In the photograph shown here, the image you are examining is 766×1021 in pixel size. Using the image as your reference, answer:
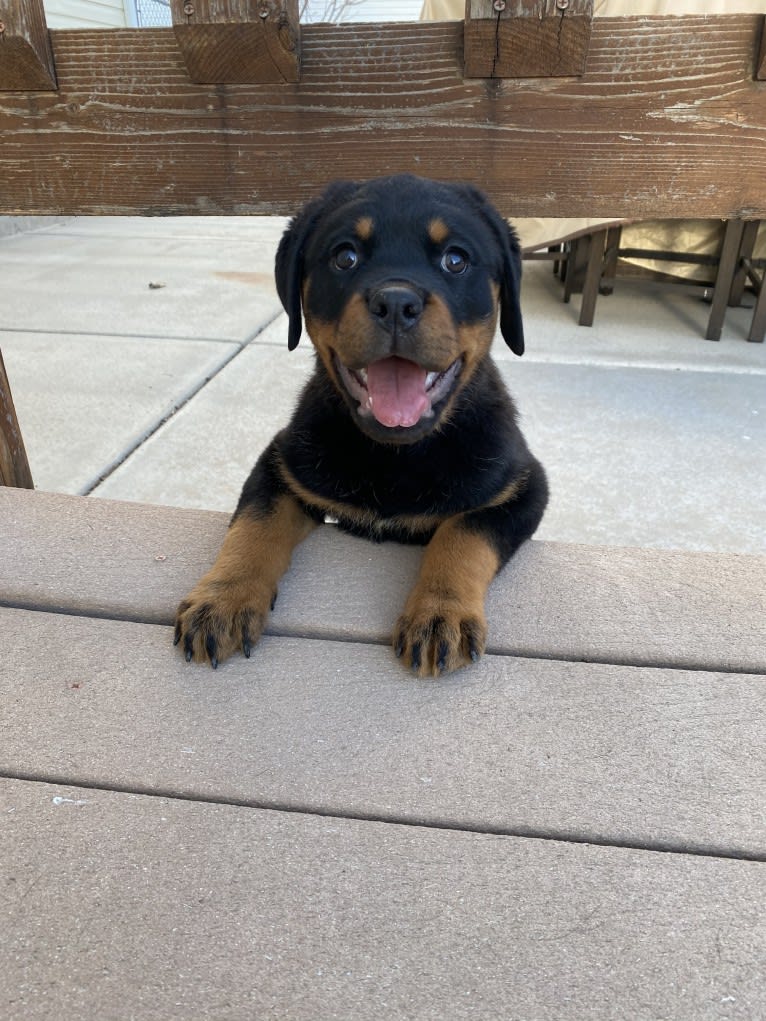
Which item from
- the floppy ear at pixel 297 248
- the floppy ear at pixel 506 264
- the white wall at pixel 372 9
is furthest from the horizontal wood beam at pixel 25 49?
the white wall at pixel 372 9

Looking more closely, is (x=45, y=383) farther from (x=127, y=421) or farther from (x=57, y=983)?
(x=57, y=983)

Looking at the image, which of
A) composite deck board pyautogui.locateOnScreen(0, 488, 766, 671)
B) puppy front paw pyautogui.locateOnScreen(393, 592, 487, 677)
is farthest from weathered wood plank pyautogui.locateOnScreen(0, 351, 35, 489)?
puppy front paw pyautogui.locateOnScreen(393, 592, 487, 677)

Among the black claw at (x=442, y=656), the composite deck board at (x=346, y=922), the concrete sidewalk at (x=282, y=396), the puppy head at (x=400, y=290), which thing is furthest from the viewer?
the concrete sidewalk at (x=282, y=396)

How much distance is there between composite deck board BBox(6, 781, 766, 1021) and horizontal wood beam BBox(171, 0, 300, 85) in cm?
140

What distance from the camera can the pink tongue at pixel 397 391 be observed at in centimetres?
178

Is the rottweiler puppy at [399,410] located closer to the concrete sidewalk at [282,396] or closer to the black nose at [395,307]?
Result: the black nose at [395,307]

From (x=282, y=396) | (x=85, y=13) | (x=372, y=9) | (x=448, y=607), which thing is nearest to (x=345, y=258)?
(x=448, y=607)

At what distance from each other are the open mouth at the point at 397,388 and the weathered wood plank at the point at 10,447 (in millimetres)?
1029

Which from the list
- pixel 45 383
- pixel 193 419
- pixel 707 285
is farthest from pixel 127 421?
pixel 707 285

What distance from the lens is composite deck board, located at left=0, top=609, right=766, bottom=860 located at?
3.78 feet

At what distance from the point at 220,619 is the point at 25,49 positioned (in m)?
1.23

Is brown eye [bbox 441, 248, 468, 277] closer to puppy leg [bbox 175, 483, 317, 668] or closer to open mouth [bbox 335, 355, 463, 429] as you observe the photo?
open mouth [bbox 335, 355, 463, 429]

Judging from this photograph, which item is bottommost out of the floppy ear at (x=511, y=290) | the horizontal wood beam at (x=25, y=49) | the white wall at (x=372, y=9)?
the floppy ear at (x=511, y=290)

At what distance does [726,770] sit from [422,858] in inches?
19.6
